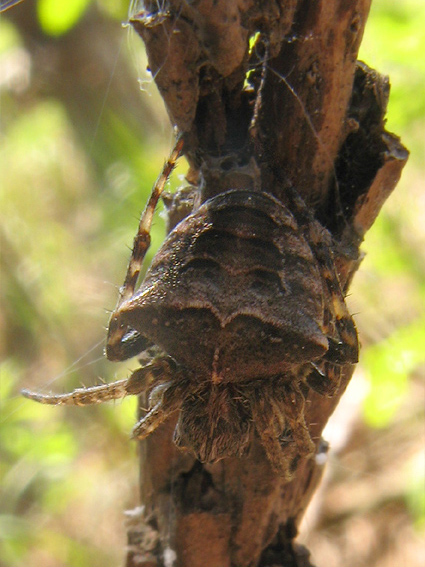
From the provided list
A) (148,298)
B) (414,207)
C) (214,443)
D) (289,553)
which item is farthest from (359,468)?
(148,298)

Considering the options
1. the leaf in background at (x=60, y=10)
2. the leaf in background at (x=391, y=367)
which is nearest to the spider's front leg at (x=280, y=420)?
the leaf in background at (x=391, y=367)

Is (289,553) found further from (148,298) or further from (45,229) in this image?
(45,229)

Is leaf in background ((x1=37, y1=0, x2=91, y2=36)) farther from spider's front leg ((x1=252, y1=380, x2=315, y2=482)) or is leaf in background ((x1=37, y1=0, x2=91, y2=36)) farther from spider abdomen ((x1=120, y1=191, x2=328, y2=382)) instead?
spider's front leg ((x1=252, y1=380, x2=315, y2=482))

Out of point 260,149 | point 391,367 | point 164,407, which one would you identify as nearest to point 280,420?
point 164,407

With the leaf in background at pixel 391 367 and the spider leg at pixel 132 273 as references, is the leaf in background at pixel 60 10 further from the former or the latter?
the leaf in background at pixel 391 367

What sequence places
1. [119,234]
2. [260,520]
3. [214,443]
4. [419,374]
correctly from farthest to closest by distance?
[419,374] → [119,234] → [260,520] → [214,443]

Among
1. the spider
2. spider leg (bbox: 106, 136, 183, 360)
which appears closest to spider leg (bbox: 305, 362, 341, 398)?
the spider
